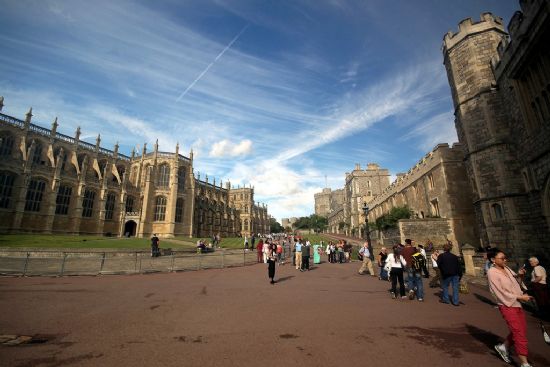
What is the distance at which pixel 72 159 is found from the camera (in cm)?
3809

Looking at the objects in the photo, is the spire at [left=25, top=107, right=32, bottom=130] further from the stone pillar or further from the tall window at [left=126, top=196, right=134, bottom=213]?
the stone pillar

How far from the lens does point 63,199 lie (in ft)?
115

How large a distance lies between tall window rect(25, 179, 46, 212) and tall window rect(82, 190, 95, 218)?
500 centimetres

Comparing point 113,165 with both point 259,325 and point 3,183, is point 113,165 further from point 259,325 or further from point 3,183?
point 259,325

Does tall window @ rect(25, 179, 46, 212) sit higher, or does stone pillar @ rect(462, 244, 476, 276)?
tall window @ rect(25, 179, 46, 212)

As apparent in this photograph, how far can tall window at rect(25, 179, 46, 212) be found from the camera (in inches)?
1253

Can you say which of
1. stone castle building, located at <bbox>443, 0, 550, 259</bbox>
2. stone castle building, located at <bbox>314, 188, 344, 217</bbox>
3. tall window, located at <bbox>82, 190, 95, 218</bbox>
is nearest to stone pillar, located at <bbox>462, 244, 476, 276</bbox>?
stone castle building, located at <bbox>443, 0, 550, 259</bbox>

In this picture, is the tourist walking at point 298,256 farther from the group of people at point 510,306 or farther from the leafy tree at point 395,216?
the leafy tree at point 395,216

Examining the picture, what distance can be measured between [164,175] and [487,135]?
43.7 meters

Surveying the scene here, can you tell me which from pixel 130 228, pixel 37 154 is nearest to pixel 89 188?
pixel 37 154

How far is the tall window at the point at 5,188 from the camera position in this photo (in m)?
29.7

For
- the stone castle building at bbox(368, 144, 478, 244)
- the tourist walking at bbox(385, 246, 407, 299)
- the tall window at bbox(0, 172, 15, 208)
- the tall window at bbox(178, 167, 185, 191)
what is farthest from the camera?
the tall window at bbox(178, 167, 185, 191)

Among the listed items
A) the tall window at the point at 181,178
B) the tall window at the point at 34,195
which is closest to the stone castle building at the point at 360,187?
the tall window at the point at 181,178

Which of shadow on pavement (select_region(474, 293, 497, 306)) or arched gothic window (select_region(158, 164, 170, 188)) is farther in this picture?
arched gothic window (select_region(158, 164, 170, 188))
